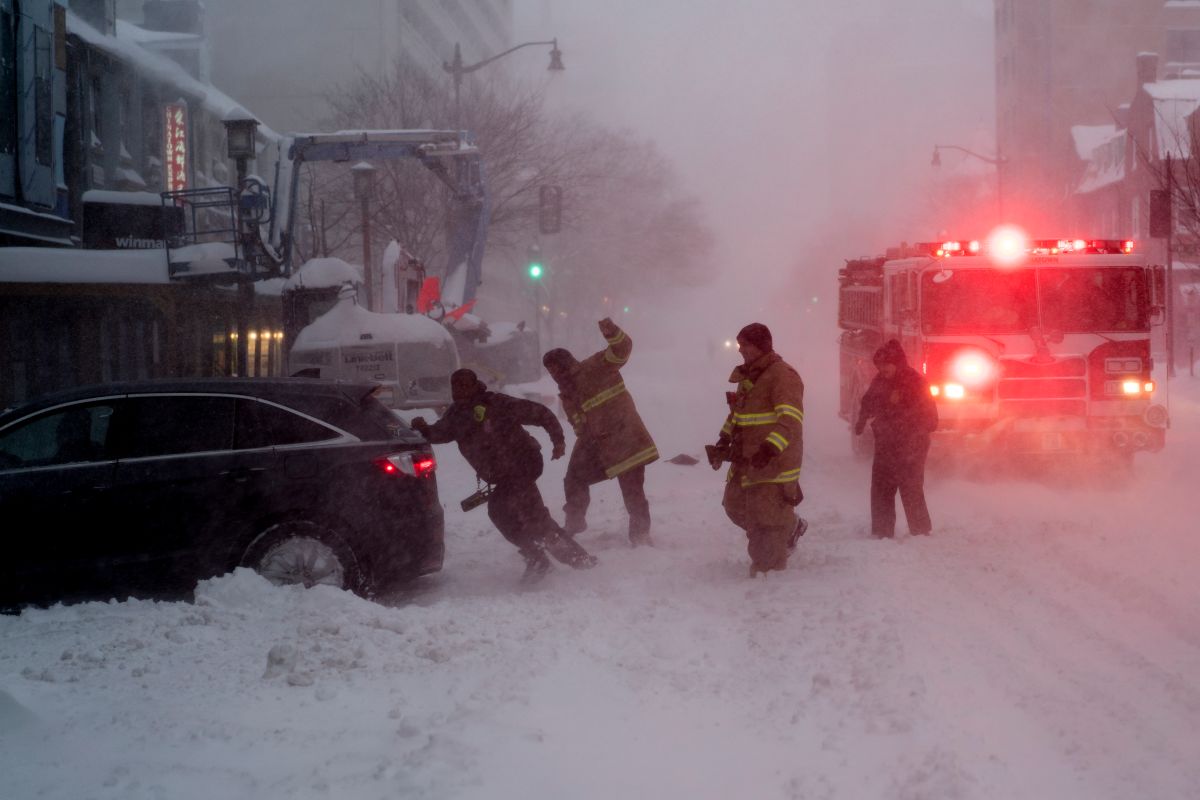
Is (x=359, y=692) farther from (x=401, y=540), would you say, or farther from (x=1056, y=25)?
(x=1056, y=25)

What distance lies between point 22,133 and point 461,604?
17.2 meters

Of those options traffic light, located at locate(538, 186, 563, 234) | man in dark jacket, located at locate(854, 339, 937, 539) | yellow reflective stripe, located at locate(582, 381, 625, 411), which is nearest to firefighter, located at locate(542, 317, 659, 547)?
yellow reflective stripe, located at locate(582, 381, 625, 411)

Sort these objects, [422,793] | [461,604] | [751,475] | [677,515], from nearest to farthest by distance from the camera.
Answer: [422,793] < [461,604] < [751,475] < [677,515]

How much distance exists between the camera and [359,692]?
5961 millimetres

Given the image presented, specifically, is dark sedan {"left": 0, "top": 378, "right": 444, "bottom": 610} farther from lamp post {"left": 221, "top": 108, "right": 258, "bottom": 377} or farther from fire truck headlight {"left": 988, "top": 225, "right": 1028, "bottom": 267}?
lamp post {"left": 221, "top": 108, "right": 258, "bottom": 377}

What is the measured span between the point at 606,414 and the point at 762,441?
2.17 m

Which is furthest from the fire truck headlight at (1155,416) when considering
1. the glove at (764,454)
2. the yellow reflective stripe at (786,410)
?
the glove at (764,454)

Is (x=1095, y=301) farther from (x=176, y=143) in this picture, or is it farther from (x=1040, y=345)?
(x=176, y=143)

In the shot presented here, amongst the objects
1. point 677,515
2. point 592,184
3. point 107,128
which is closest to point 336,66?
point 592,184

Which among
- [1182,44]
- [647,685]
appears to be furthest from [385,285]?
[1182,44]

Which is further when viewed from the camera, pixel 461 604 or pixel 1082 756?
pixel 461 604

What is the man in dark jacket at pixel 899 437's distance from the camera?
10.6m

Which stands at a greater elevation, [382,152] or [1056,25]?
[1056,25]

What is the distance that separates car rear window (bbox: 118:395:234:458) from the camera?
327 inches
